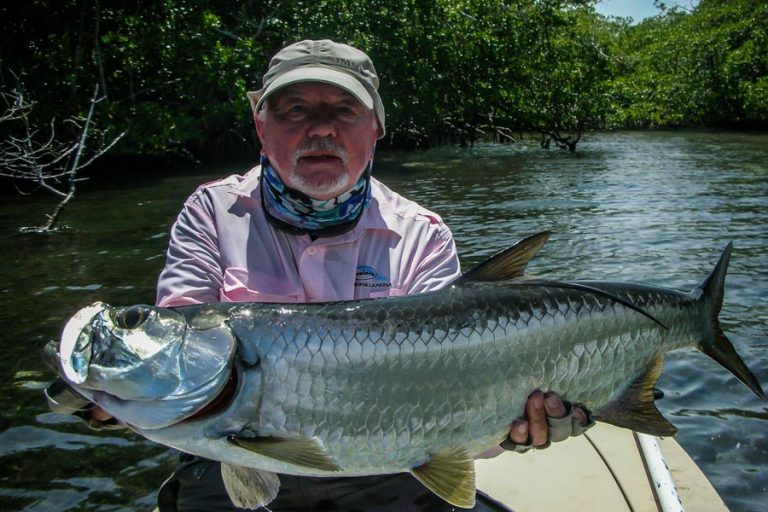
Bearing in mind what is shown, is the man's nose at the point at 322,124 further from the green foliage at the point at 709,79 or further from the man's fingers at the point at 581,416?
the green foliage at the point at 709,79

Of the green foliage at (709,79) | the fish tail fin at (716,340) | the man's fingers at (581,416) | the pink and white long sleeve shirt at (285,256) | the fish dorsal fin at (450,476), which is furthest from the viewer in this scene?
the green foliage at (709,79)

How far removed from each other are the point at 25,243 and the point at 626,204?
11.1 meters

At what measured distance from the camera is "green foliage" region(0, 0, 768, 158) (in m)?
19.8

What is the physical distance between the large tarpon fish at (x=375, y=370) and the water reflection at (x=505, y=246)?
2.70 m

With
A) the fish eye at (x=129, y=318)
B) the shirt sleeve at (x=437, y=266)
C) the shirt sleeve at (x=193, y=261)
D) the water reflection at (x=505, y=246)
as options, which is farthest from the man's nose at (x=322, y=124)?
the water reflection at (x=505, y=246)

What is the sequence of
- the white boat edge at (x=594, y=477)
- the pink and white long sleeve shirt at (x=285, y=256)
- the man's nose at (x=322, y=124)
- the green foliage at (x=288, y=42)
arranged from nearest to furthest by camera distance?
1. the pink and white long sleeve shirt at (x=285, y=256)
2. the man's nose at (x=322, y=124)
3. the white boat edge at (x=594, y=477)
4. the green foliage at (x=288, y=42)

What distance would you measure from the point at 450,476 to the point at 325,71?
172 centimetres

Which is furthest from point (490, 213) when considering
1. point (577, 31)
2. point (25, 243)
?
point (577, 31)

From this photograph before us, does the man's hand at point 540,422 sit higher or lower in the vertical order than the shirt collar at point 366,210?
lower

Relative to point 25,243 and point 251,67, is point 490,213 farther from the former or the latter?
point 251,67

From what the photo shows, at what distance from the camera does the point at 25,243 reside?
12.1 metres

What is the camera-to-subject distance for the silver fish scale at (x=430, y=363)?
7.46 feet

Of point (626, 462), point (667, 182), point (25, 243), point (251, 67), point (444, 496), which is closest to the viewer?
point (444, 496)

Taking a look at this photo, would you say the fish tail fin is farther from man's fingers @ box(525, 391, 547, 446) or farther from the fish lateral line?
man's fingers @ box(525, 391, 547, 446)
